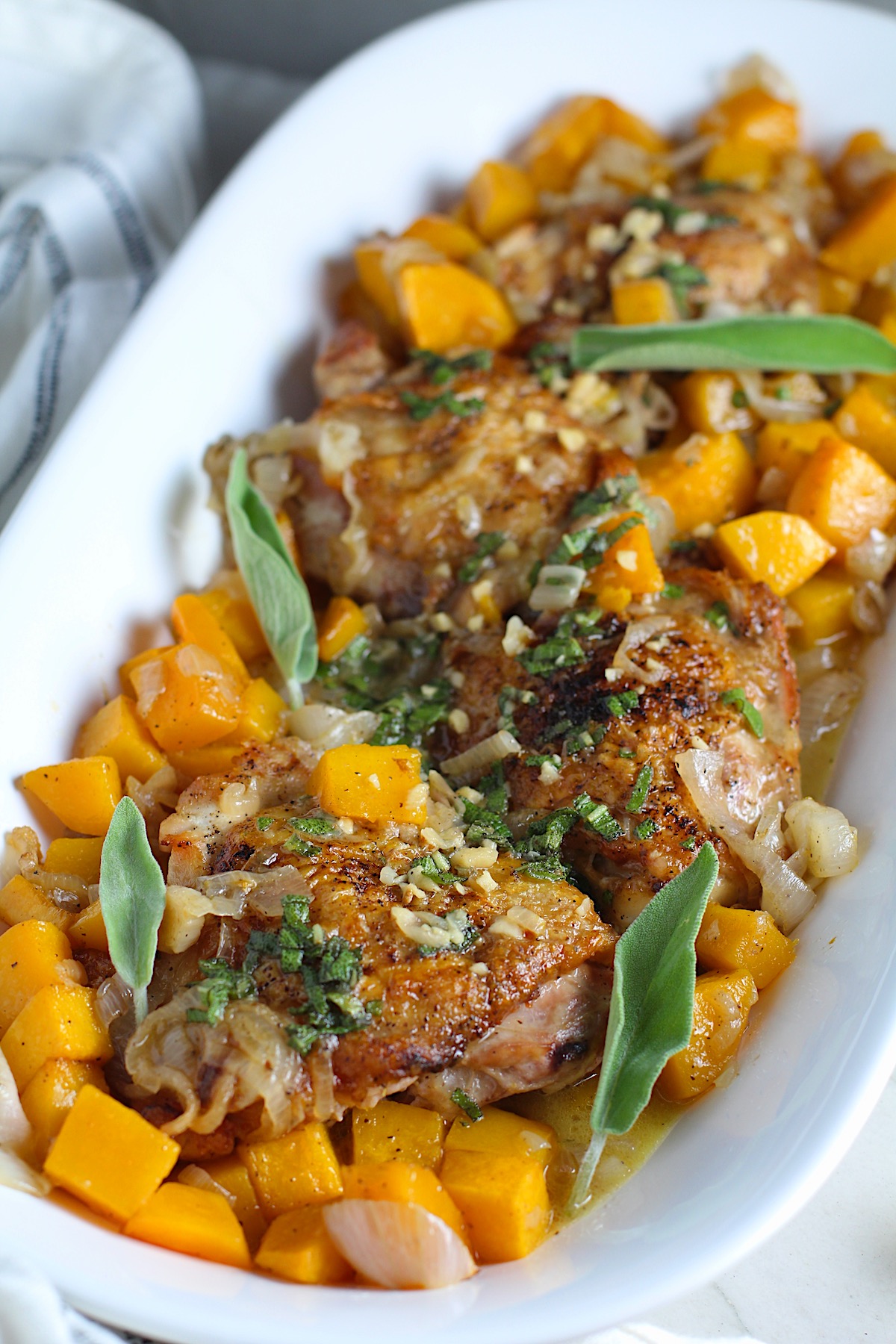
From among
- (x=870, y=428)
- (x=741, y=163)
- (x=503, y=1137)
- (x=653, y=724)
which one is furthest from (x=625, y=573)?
(x=741, y=163)

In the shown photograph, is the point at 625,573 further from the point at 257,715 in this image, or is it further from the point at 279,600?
the point at 257,715

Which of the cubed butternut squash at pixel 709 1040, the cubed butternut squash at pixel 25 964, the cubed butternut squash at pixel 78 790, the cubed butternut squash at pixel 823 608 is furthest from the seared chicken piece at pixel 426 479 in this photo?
the cubed butternut squash at pixel 25 964

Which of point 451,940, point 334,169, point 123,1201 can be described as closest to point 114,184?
point 334,169

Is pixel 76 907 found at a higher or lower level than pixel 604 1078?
lower

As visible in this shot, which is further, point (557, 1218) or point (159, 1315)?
point (557, 1218)

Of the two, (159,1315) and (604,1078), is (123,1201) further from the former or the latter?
(604,1078)

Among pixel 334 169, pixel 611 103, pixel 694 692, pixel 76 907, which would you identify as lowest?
pixel 76 907

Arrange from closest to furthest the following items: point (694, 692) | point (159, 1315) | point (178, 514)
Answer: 1. point (159, 1315)
2. point (694, 692)
3. point (178, 514)
